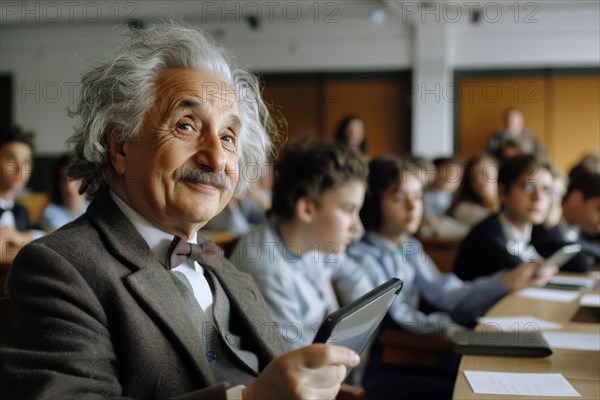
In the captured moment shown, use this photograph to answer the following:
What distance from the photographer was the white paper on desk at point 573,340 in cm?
186

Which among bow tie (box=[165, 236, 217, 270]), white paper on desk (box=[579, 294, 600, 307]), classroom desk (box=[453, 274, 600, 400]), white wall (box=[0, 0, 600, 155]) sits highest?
white wall (box=[0, 0, 600, 155])

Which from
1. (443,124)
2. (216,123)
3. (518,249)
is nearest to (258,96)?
(216,123)

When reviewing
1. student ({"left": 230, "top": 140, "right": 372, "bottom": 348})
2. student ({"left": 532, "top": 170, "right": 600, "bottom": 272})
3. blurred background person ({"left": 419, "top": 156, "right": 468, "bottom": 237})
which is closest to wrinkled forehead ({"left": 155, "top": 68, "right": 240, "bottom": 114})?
student ({"left": 230, "top": 140, "right": 372, "bottom": 348})

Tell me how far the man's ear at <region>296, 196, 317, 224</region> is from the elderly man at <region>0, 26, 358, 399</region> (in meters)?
0.77

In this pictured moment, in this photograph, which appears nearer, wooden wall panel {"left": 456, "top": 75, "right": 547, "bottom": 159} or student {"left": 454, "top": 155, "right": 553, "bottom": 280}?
student {"left": 454, "top": 155, "right": 553, "bottom": 280}

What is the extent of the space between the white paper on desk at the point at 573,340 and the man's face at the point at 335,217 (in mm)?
726

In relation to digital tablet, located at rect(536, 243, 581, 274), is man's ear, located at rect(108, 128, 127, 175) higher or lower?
higher

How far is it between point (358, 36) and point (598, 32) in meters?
3.15

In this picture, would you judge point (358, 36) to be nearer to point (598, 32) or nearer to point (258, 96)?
point (598, 32)

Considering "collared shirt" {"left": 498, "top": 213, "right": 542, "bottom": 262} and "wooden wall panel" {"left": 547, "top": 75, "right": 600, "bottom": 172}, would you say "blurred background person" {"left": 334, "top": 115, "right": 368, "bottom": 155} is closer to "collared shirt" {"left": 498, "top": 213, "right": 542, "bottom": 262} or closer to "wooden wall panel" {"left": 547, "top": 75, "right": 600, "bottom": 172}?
"wooden wall panel" {"left": 547, "top": 75, "right": 600, "bottom": 172}

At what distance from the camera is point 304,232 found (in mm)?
2418

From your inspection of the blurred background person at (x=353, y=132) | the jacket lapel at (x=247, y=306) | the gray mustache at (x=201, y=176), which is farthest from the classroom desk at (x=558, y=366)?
the blurred background person at (x=353, y=132)

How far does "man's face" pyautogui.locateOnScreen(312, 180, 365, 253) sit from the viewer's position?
2.40m

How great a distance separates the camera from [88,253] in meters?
1.22
